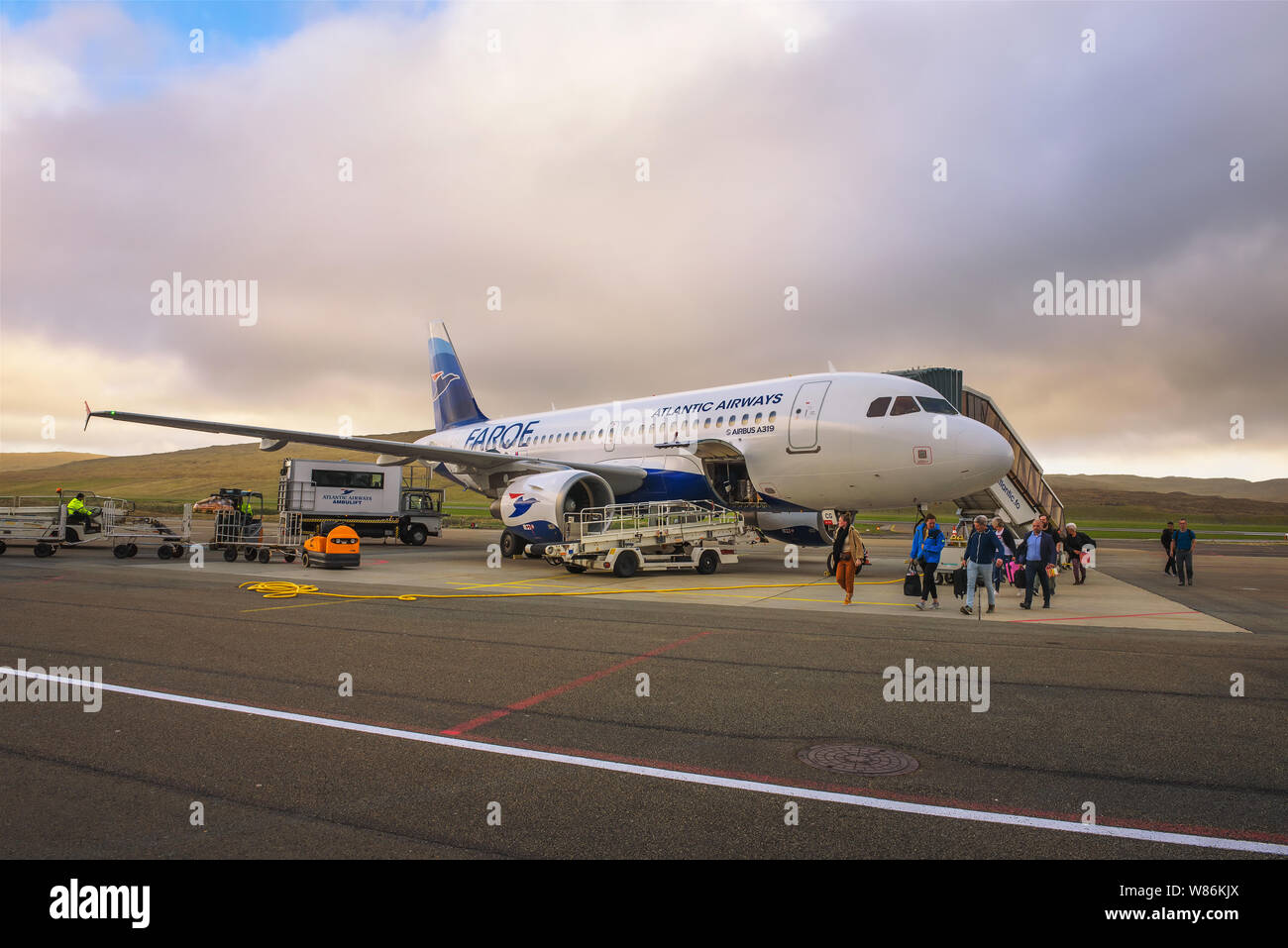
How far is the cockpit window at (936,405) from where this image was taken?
16719 millimetres

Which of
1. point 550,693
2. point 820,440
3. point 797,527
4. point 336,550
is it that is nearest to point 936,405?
point 820,440

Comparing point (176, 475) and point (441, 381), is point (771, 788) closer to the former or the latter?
point (441, 381)

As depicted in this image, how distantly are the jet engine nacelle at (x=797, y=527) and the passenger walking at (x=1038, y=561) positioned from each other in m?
6.36

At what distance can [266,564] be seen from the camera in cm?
2144

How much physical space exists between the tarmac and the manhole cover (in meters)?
0.02

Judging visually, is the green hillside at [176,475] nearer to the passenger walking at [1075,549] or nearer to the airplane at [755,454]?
the airplane at [755,454]

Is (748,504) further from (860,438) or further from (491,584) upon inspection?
(491,584)

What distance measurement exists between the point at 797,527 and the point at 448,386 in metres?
17.9

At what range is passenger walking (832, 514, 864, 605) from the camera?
541 inches

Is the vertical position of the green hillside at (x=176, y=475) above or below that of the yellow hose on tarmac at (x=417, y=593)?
above

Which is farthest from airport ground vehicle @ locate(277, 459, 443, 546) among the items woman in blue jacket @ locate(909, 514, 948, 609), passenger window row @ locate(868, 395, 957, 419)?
woman in blue jacket @ locate(909, 514, 948, 609)

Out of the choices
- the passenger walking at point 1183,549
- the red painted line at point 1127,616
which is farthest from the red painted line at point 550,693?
the passenger walking at point 1183,549

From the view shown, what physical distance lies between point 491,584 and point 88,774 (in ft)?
38.8
